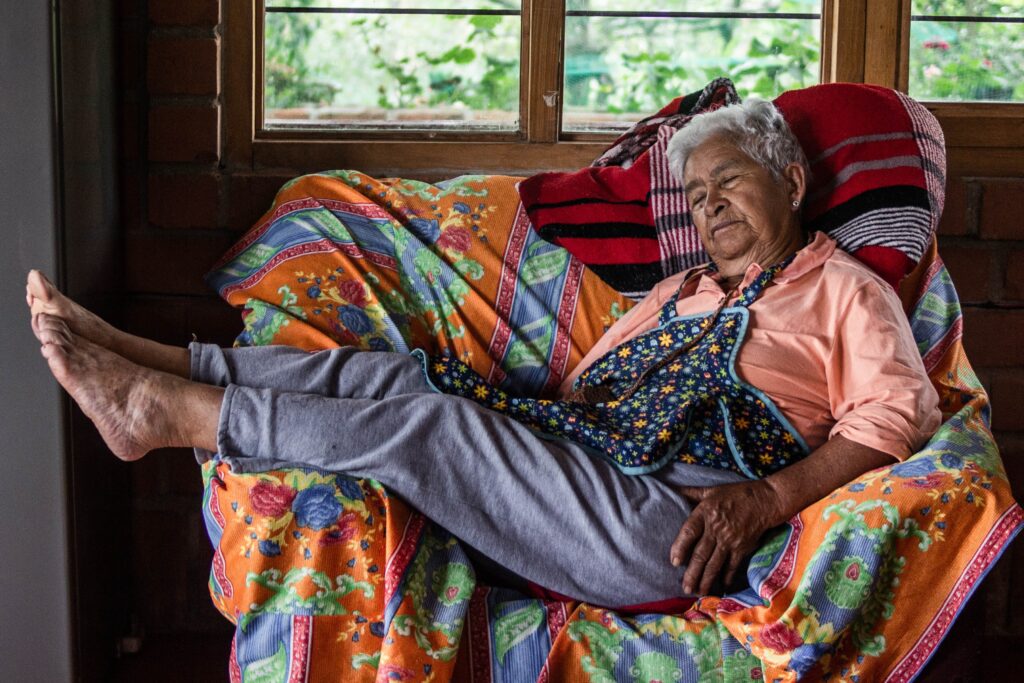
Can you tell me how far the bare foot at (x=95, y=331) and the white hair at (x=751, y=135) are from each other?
1.03 m

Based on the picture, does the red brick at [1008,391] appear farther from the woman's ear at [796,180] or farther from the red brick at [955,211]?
the woman's ear at [796,180]

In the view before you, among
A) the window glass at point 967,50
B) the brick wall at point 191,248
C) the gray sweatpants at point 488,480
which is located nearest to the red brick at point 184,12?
the brick wall at point 191,248

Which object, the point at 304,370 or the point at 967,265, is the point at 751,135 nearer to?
the point at 967,265

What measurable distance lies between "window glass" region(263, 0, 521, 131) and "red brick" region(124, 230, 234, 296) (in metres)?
0.39

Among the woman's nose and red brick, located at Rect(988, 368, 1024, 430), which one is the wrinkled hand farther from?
red brick, located at Rect(988, 368, 1024, 430)

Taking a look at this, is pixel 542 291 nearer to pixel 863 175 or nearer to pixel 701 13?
pixel 863 175

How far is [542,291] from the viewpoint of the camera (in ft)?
6.45

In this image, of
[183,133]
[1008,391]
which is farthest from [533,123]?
[1008,391]

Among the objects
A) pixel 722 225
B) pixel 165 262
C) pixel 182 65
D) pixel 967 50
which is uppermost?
pixel 967 50

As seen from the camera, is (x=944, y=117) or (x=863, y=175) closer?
(x=863, y=175)

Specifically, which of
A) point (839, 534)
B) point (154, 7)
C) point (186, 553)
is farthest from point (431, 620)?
point (154, 7)

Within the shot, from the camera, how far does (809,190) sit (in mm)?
1897

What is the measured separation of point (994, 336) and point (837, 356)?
33.8 inches

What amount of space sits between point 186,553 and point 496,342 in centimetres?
95
